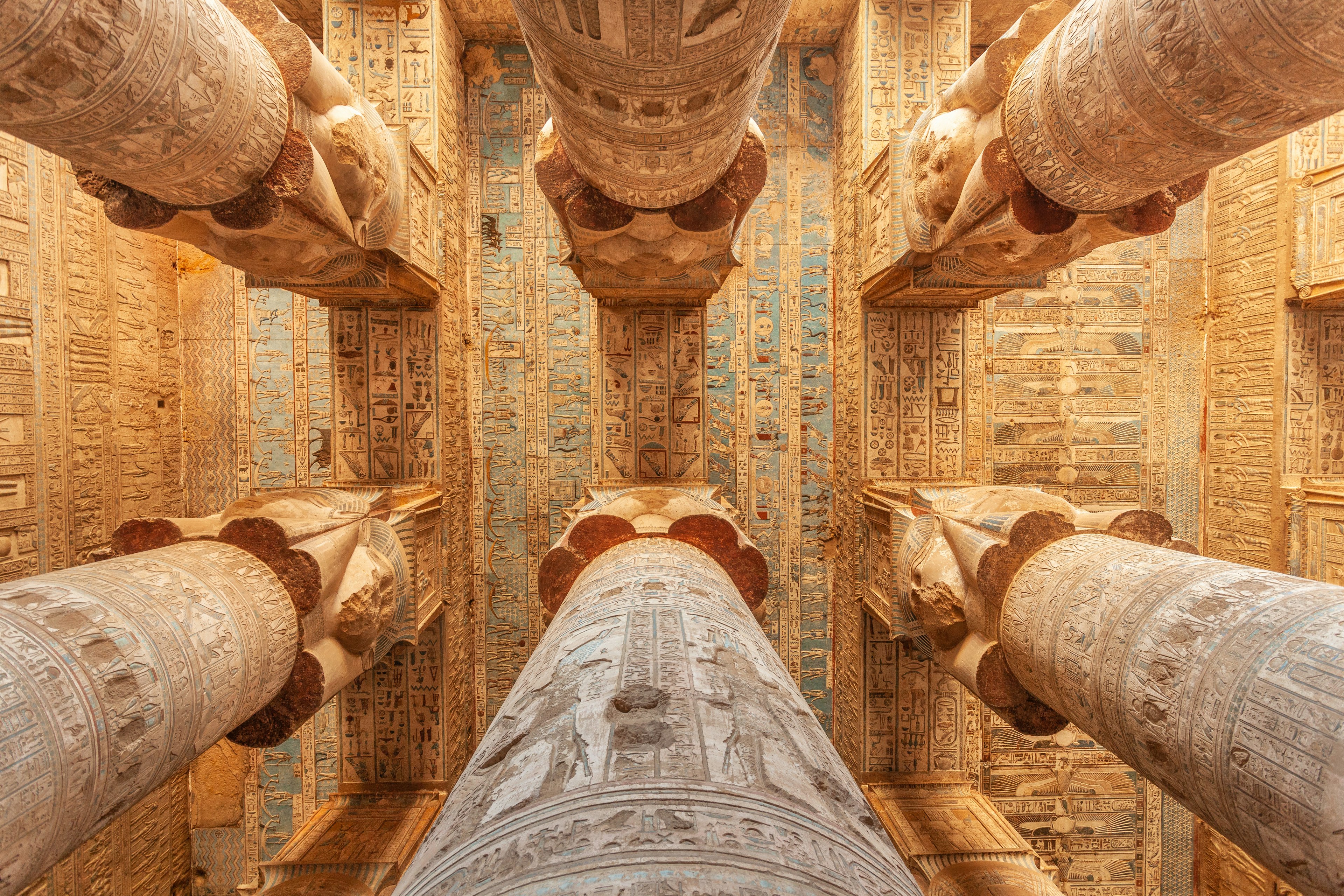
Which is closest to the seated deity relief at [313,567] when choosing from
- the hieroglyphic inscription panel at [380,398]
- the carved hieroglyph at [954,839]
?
the hieroglyphic inscription panel at [380,398]

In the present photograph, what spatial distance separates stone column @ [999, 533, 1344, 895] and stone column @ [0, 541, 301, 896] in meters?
3.91

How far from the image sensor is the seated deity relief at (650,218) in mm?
3156

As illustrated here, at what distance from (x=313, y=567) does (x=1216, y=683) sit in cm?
414

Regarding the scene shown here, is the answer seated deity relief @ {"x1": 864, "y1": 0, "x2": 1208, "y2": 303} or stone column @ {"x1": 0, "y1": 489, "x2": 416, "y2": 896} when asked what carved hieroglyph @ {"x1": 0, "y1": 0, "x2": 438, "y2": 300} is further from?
seated deity relief @ {"x1": 864, "y1": 0, "x2": 1208, "y2": 303}

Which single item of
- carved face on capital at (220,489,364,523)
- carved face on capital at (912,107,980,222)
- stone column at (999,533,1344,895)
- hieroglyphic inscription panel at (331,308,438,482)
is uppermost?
carved face on capital at (912,107,980,222)

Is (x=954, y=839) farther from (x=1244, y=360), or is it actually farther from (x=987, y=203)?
(x=1244, y=360)

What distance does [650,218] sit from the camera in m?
3.22

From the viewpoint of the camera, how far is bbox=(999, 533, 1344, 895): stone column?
184 cm

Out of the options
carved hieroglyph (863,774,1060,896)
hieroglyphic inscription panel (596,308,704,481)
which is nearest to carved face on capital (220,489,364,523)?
hieroglyphic inscription panel (596,308,704,481)

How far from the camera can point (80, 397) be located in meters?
5.02

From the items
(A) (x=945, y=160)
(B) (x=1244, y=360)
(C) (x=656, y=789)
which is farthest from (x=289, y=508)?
(B) (x=1244, y=360)

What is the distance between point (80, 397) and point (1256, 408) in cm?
1095

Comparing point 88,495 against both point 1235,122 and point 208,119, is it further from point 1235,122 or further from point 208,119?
point 1235,122

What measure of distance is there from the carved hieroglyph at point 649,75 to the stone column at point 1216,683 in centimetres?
264
